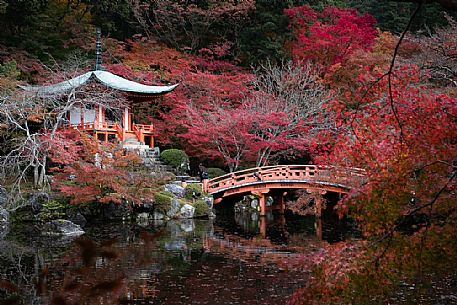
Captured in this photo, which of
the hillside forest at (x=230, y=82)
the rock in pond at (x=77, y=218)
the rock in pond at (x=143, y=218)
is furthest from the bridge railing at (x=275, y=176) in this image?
the rock in pond at (x=77, y=218)

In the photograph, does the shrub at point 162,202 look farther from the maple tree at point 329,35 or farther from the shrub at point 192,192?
the maple tree at point 329,35

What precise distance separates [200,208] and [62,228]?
16.8 feet

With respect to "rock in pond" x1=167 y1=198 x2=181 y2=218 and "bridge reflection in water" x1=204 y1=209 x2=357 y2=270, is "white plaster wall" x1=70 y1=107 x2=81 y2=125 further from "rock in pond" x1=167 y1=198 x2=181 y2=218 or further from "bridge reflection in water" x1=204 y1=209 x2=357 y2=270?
"bridge reflection in water" x1=204 y1=209 x2=357 y2=270

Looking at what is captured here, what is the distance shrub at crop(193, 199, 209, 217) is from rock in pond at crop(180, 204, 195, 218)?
0.23 meters

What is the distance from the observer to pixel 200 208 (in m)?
19.4

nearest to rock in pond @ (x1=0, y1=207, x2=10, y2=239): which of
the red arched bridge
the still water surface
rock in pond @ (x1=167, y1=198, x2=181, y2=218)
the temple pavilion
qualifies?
the still water surface

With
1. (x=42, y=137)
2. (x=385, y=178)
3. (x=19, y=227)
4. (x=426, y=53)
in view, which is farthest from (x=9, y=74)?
(x=385, y=178)

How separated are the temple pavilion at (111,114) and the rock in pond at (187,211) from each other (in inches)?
172

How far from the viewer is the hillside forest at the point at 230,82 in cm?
1317

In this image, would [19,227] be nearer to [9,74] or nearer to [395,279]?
[9,74]

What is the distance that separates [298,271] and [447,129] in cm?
445

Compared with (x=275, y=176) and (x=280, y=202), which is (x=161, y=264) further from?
(x=280, y=202)

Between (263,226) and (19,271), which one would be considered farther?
(263,226)

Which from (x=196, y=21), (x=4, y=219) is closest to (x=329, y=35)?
(x=196, y=21)
